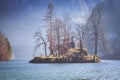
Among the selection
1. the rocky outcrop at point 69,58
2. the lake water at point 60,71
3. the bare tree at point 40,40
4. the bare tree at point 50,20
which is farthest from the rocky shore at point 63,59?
the bare tree at point 40,40

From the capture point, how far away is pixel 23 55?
30.9 ft

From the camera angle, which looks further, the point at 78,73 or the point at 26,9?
the point at 26,9

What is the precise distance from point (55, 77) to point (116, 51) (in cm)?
254

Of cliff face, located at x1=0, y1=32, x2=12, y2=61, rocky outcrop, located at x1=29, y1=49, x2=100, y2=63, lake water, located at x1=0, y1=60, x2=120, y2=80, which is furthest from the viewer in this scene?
rocky outcrop, located at x1=29, y1=49, x2=100, y2=63

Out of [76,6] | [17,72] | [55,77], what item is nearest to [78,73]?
[55,77]

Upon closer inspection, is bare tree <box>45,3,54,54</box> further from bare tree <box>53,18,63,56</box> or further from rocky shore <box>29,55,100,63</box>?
rocky shore <box>29,55,100,63</box>

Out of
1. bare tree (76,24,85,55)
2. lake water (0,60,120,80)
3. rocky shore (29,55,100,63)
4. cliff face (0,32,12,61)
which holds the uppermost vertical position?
bare tree (76,24,85,55)

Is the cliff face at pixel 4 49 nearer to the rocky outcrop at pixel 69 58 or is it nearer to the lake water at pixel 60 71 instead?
the lake water at pixel 60 71

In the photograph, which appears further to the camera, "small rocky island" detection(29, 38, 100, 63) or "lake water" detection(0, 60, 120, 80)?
"small rocky island" detection(29, 38, 100, 63)

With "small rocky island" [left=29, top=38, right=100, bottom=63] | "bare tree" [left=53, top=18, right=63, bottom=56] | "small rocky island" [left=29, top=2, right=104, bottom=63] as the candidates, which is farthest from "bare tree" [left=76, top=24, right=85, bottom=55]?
"bare tree" [left=53, top=18, right=63, bottom=56]

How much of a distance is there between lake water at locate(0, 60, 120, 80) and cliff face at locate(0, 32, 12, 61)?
18 cm

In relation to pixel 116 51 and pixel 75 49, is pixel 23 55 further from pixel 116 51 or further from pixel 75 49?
pixel 116 51

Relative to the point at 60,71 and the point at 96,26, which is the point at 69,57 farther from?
the point at 96,26

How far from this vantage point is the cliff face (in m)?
9.31
